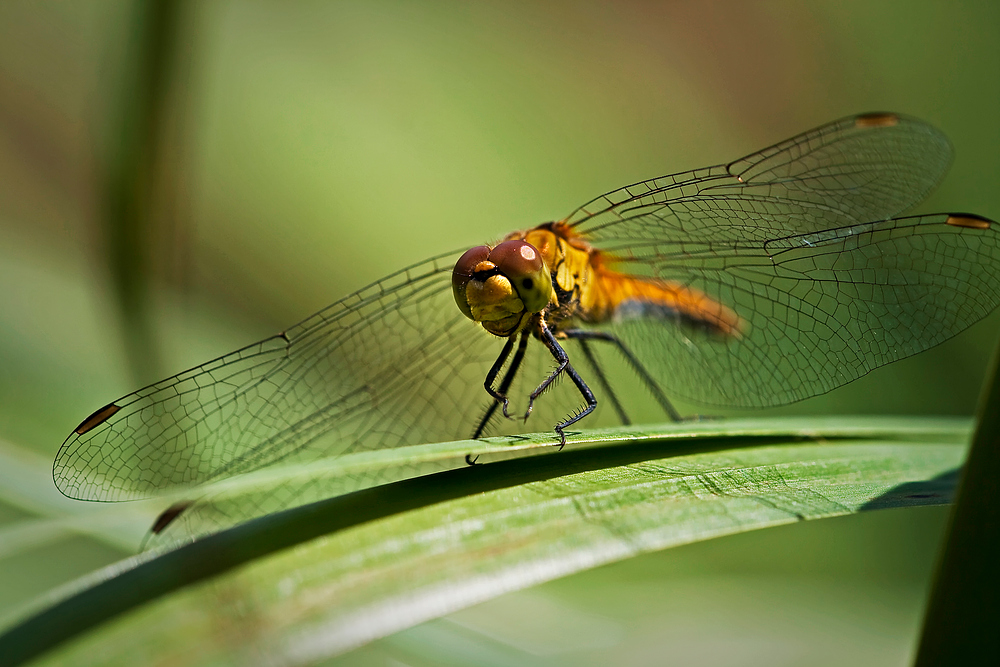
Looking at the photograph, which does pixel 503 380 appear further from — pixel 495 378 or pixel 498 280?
pixel 498 280

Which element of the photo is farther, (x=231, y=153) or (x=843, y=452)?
(x=231, y=153)

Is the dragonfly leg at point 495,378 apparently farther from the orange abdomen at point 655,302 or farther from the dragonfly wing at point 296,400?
the orange abdomen at point 655,302

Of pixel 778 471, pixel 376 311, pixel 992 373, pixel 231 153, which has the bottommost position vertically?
pixel 778 471

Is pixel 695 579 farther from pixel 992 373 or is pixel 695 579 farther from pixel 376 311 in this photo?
pixel 992 373

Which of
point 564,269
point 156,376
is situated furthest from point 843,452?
point 156,376

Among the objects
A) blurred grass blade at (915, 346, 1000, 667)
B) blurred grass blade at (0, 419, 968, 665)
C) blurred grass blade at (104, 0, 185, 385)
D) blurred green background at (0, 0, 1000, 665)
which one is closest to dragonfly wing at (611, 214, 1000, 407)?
blurred grass blade at (0, 419, 968, 665)

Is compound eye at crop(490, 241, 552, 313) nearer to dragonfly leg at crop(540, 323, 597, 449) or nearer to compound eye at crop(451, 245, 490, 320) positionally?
compound eye at crop(451, 245, 490, 320)

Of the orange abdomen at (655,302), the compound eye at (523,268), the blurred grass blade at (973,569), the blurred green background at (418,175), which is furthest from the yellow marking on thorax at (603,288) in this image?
the blurred grass blade at (973,569)
